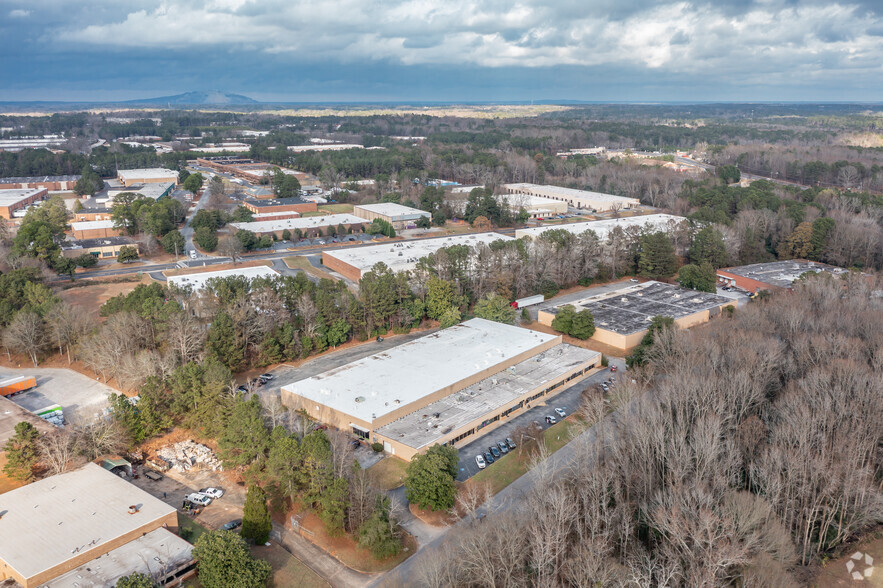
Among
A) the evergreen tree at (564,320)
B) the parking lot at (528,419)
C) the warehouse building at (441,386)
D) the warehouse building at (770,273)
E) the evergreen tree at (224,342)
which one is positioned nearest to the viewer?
the parking lot at (528,419)

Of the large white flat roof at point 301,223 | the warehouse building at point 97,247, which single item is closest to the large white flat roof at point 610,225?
the large white flat roof at point 301,223

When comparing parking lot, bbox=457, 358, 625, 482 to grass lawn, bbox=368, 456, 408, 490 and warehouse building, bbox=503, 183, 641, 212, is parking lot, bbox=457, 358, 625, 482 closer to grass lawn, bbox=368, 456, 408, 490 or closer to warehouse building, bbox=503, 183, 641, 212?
grass lawn, bbox=368, 456, 408, 490

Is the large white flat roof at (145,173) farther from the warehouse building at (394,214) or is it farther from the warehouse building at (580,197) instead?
the warehouse building at (580,197)

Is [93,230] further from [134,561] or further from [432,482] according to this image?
[432,482]

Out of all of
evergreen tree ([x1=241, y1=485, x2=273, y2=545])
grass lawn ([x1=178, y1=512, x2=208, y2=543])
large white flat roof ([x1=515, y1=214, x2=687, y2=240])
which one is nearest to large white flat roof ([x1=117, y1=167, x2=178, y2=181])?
large white flat roof ([x1=515, y1=214, x2=687, y2=240])

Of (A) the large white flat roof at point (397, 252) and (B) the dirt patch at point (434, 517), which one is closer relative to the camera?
(B) the dirt patch at point (434, 517)

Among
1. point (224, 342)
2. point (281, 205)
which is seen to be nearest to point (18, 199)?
point (281, 205)
